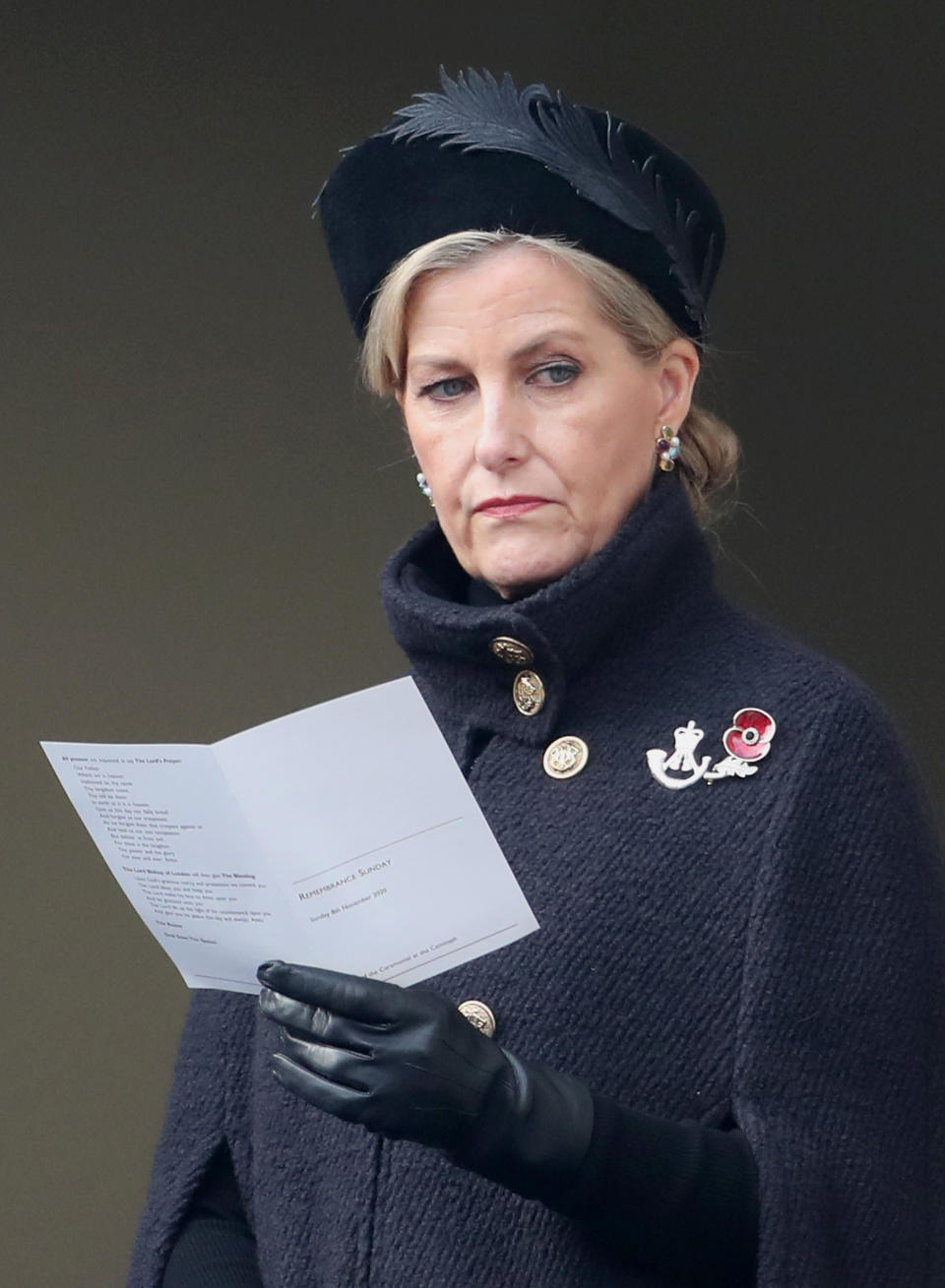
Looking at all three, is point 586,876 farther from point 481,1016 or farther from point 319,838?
point 319,838

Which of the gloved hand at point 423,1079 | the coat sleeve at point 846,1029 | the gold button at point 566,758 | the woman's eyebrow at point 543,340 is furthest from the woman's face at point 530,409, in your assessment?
the gloved hand at point 423,1079

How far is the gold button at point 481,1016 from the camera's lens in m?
1.63

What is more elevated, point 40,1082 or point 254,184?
point 254,184

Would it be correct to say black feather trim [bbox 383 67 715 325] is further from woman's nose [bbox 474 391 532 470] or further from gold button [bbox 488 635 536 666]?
gold button [bbox 488 635 536 666]

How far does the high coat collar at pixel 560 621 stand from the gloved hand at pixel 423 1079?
1.14 ft

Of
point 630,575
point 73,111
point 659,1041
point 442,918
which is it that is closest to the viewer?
point 442,918

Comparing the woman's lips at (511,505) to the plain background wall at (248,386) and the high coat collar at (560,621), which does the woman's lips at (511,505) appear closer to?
the high coat collar at (560,621)

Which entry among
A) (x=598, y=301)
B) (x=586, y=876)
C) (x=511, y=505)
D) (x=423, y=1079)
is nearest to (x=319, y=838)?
(x=423, y=1079)

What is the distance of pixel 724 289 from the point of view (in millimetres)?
3098

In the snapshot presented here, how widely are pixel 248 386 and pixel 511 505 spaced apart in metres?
1.43

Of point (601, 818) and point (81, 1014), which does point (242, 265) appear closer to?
point (81, 1014)

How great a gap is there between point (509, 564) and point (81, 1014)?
61.3 inches

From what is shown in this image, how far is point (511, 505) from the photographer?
5.69 ft

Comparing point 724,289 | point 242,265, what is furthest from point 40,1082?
point 724,289
